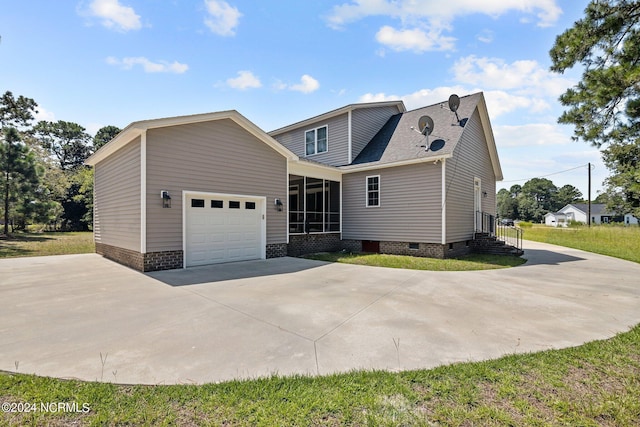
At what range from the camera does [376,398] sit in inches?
95.0

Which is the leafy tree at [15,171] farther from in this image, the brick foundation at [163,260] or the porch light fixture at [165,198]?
the brick foundation at [163,260]

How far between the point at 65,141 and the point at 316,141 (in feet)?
140

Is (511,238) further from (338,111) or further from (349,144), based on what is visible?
(338,111)

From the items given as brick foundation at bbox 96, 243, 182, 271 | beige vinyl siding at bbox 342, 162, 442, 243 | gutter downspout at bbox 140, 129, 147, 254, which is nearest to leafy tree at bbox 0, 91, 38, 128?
brick foundation at bbox 96, 243, 182, 271

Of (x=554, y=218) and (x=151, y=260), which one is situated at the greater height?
(x=554, y=218)

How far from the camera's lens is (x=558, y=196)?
8538cm

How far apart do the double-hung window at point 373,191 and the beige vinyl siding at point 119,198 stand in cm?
846

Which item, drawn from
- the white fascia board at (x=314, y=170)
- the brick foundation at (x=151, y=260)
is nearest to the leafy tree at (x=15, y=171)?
the brick foundation at (x=151, y=260)

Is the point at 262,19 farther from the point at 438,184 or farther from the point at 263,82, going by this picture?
the point at 438,184

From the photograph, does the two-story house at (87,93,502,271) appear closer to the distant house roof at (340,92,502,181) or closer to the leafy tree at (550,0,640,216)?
the distant house roof at (340,92,502,181)

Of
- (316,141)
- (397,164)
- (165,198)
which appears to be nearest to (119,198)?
(165,198)

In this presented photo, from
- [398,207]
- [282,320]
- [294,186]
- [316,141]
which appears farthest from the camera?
[316,141]

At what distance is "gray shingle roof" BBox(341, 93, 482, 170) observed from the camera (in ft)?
36.1

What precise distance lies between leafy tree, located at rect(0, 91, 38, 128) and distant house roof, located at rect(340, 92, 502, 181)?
21609mm
